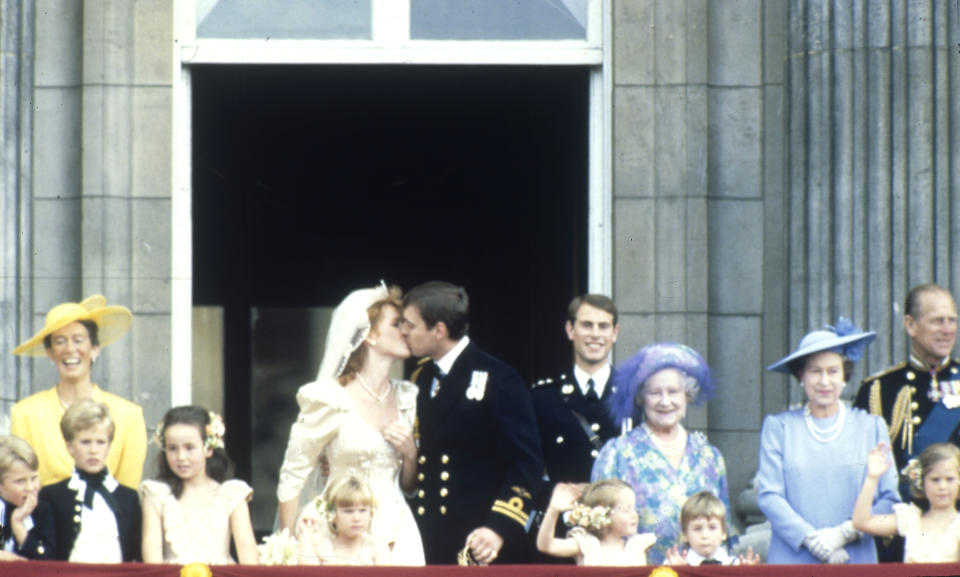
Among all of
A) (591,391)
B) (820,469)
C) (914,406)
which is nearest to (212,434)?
(591,391)

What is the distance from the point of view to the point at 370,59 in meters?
9.67

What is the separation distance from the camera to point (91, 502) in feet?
25.3

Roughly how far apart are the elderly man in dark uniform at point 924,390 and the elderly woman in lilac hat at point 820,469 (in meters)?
0.30

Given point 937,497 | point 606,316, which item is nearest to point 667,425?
point 606,316

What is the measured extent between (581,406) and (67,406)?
2172 mm

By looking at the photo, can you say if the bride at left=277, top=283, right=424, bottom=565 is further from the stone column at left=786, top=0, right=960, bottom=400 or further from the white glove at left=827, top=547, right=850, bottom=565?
the stone column at left=786, top=0, right=960, bottom=400

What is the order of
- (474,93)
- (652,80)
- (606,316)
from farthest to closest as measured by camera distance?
(474,93) < (652,80) < (606,316)

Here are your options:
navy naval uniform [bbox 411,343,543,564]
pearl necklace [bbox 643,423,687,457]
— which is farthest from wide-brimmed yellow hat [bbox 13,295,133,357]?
pearl necklace [bbox 643,423,687,457]

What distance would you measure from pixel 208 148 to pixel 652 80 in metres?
5.23

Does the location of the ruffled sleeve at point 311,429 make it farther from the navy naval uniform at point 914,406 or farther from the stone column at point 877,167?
the stone column at point 877,167

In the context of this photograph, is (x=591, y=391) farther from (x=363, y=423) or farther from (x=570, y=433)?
(x=363, y=423)

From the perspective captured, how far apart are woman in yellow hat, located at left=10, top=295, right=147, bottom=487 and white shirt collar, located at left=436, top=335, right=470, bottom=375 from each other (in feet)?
4.28

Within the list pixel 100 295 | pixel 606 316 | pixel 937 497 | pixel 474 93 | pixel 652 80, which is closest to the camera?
pixel 937 497

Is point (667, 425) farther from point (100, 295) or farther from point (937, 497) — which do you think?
point (100, 295)
